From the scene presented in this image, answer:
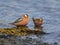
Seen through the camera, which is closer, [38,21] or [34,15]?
[38,21]

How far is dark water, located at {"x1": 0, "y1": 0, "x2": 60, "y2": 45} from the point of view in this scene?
10.4 m

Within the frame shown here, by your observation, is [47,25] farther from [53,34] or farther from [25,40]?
[25,40]

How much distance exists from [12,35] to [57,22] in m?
3.89

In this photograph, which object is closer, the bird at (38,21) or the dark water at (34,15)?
the dark water at (34,15)

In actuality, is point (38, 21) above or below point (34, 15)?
above

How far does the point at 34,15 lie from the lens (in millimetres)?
15367

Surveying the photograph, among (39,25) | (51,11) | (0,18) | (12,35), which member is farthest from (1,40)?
(51,11)

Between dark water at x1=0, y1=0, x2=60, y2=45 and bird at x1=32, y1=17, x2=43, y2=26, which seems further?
bird at x1=32, y1=17, x2=43, y2=26

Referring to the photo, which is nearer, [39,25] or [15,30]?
[15,30]

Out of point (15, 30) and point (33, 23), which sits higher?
point (15, 30)

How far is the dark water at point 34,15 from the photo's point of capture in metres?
10.4

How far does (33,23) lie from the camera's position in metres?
14.2

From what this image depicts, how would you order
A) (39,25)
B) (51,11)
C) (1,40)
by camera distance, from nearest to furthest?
1. (1,40)
2. (39,25)
3. (51,11)

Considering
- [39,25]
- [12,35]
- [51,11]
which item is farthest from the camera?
[51,11]
